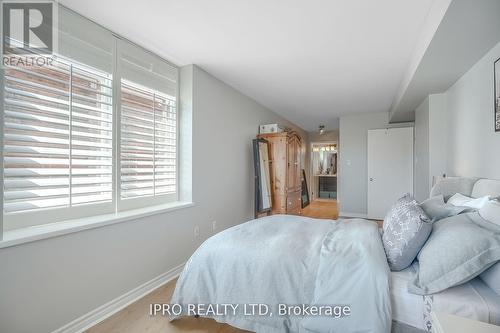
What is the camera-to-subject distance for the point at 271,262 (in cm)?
151

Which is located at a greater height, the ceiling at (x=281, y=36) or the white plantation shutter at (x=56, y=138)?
the ceiling at (x=281, y=36)

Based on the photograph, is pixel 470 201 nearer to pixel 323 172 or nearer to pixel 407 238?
pixel 407 238

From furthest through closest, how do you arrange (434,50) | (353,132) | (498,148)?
(353,132) → (434,50) → (498,148)

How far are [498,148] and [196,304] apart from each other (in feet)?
8.24

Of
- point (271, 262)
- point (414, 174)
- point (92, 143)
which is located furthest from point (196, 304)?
point (414, 174)

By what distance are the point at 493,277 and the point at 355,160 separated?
14.9 feet

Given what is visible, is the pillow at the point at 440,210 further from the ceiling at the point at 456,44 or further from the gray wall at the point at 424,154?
the gray wall at the point at 424,154

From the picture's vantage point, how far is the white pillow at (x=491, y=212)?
124 cm

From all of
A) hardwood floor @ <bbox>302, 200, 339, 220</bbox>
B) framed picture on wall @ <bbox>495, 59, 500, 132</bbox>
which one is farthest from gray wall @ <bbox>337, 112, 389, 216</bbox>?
framed picture on wall @ <bbox>495, 59, 500, 132</bbox>

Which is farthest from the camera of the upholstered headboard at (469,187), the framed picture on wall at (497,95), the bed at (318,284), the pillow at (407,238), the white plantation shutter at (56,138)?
the framed picture on wall at (497,95)

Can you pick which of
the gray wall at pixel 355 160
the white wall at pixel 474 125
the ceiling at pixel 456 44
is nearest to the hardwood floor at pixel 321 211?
the gray wall at pixel 355 160

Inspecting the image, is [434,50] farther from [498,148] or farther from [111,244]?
[111,244]

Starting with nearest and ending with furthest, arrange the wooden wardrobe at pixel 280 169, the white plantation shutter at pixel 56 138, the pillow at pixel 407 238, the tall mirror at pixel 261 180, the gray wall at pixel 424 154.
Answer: the pillow at pixel 407 238 < the white plantation shutter at pixel 56 138 < the gray wall at pixel 424 154 < the tall mirror at pixel 261 180 < the wooden wardrobe at pixel 280 169

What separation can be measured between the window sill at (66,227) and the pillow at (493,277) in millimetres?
2394
